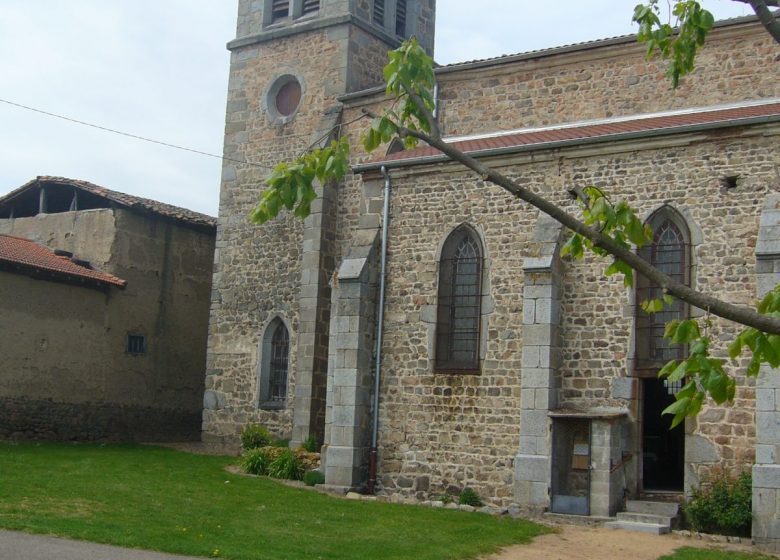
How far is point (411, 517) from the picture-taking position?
14109mm

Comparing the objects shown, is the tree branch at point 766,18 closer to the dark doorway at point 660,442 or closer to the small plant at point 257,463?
the dark doorway at point 660,442

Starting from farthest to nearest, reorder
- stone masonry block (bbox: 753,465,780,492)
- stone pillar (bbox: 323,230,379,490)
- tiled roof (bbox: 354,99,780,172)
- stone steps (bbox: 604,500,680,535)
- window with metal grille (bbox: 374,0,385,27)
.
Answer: window with metal grille (bbox: 374,0,385,27)
stone pillar (bbox: 323,230,379,490)
tiled roof (bbox: 354,99,780,172)
stone steps (bbox: 604,500,680,535)
stone masonry block (bbox: 753,465,780,492)

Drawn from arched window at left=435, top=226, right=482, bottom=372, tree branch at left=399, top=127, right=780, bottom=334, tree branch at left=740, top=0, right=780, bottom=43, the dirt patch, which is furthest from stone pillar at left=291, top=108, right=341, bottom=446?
tree branch at left=740, top=0, right=780, bottom=43

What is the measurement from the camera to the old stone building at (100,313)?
2102 cm

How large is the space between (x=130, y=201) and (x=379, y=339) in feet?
31.7

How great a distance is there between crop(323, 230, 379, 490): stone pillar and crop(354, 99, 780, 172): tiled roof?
1.65m

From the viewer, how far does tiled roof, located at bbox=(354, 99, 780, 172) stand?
14703 millimetres

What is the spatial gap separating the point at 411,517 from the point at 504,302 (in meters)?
3.85

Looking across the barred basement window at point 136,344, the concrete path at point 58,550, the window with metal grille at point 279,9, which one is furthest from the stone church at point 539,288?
the concrete path at point 58,550

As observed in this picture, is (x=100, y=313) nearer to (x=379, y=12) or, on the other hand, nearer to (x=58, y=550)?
(x=379, y=12)

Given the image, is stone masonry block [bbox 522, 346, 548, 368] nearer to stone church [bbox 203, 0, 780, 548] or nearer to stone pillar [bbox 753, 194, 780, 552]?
stone church [bbox 203, 0, 780, 548]

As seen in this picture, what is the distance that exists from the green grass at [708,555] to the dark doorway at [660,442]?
456cm

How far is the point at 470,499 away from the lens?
15.6 metres

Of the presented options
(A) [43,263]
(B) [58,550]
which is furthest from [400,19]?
(B) [58,550]
